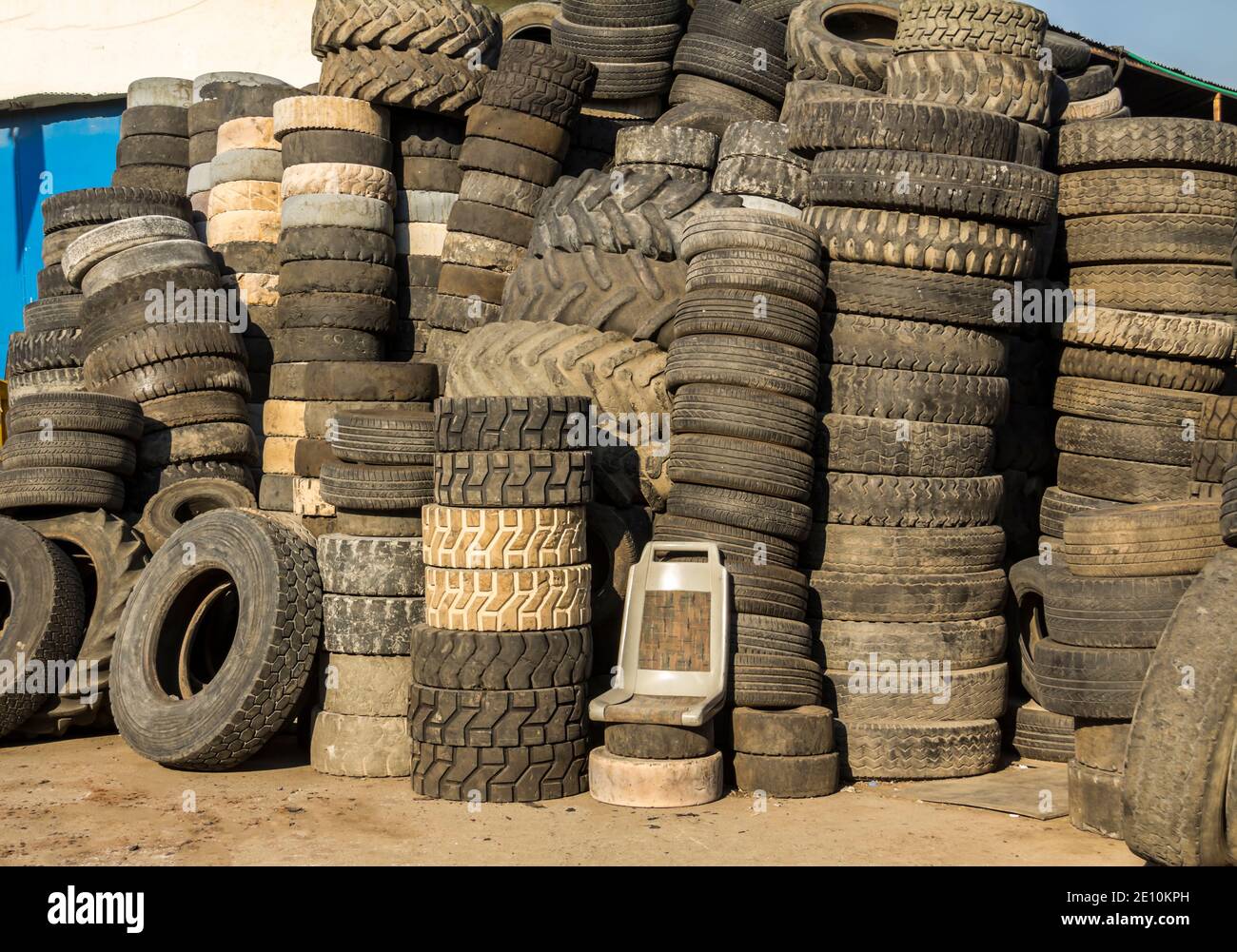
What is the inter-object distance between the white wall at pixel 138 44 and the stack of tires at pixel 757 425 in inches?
482

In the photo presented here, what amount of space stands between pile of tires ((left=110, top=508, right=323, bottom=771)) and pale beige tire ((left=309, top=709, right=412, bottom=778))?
29 centimetres

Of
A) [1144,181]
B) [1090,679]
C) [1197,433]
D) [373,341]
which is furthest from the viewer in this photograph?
[373,341]

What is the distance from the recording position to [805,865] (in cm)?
540

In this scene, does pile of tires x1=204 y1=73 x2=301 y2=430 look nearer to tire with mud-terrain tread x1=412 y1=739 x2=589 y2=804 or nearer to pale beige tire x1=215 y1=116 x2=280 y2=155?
pale beige tire x1=215 y1=116 x2=280 y2=155

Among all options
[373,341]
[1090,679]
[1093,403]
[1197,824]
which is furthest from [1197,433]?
[373,341]

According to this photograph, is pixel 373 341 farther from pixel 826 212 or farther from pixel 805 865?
pixel 805 865

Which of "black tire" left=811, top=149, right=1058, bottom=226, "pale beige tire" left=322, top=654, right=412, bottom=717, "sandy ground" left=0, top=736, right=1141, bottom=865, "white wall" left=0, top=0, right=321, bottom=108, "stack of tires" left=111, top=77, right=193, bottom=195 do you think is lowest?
"sandy ground" left=0, top=736, right=1141, bottom=865

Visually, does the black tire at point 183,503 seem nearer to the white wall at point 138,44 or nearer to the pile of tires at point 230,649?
the pile of tires at point 230,649

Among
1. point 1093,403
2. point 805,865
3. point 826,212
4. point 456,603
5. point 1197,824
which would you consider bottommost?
point 805,865

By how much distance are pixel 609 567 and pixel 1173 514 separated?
283cm

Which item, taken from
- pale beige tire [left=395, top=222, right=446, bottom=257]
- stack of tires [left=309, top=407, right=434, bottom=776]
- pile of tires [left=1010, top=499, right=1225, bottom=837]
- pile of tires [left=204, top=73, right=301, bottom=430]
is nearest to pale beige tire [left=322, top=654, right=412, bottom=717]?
stack of tires [left=309, top=407, right=434, bottom=776]

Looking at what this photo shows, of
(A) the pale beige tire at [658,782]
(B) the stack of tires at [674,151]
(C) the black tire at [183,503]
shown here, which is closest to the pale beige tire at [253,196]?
(C) the black tire at [183,503]

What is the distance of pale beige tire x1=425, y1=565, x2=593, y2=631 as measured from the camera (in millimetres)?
6480

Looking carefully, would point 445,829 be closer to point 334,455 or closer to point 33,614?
point 334,455
